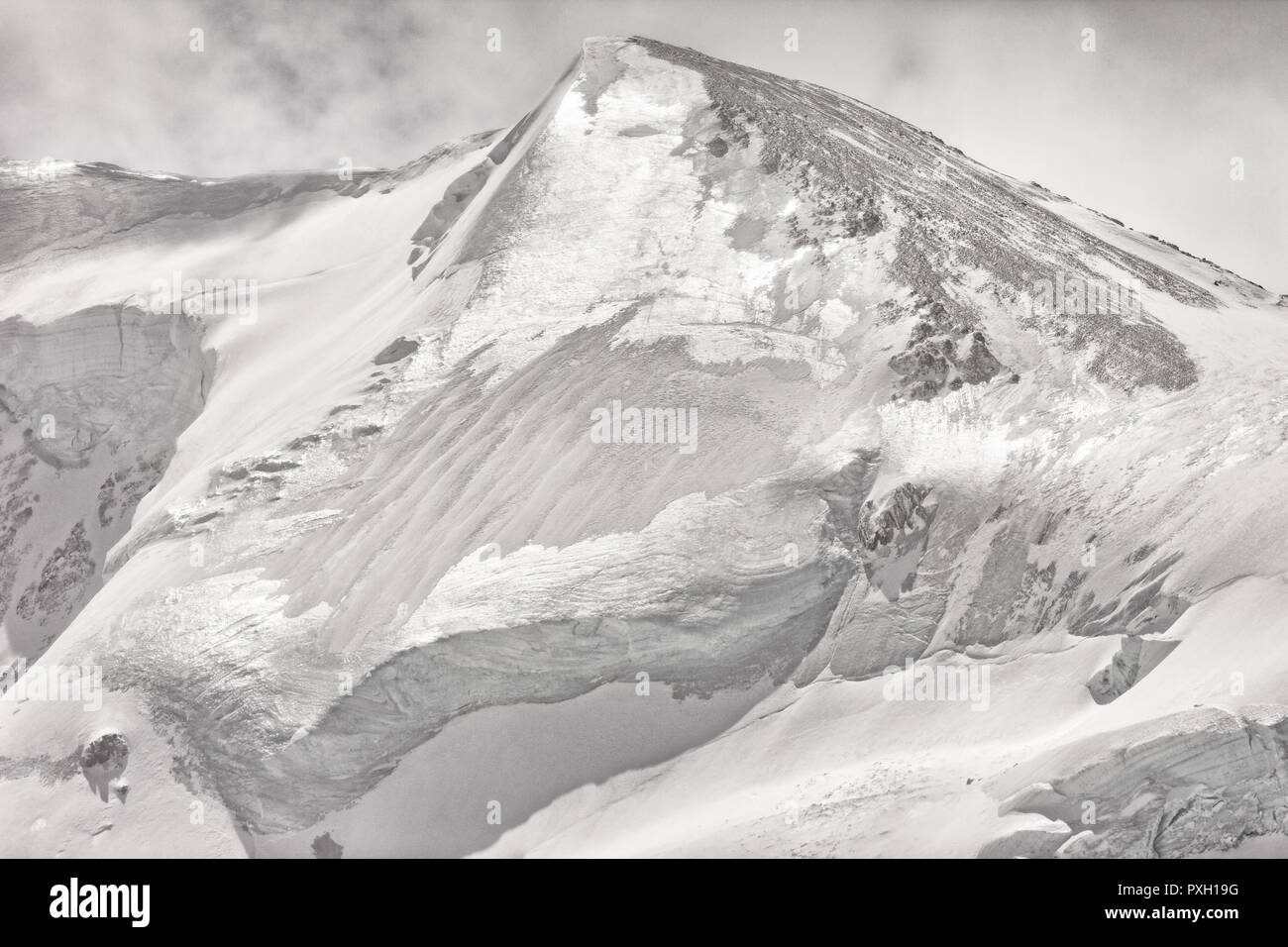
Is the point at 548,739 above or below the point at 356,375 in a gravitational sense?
below

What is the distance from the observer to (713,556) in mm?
33688

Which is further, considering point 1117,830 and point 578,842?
point 578,842

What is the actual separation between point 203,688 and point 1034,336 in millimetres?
22581

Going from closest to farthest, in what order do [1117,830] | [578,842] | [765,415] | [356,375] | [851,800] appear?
[1117,830], [851,800], [578,842], [765,415], [356,375]

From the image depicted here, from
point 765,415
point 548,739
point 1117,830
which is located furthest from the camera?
point 765,415

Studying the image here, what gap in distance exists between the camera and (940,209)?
43.9 meters

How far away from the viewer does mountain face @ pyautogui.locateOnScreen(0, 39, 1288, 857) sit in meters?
28.3

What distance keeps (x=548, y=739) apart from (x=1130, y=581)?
12779mm

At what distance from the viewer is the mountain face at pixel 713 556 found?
2830cm

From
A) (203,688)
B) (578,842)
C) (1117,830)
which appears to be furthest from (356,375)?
(1117,830)

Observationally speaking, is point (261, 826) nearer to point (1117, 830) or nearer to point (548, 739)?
point (548, 739)

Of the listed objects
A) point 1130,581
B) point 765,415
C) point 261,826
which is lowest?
point 261,826

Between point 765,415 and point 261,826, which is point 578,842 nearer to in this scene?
point 261,826

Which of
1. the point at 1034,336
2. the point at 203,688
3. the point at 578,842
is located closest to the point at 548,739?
the point at 578,842
